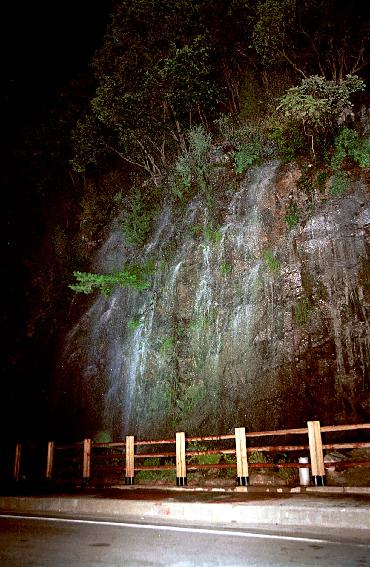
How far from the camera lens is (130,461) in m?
13.3

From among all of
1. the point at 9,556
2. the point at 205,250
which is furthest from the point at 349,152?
the point at 9,556

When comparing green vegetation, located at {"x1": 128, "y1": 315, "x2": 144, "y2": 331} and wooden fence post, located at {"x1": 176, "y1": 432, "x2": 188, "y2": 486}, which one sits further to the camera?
green vegetation, located at {"x1": 128, "y1": 315, "x2": 144, "y2": 331}

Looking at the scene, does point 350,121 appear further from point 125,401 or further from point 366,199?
point 125,401

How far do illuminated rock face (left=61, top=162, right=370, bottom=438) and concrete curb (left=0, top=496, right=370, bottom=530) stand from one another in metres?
5.15

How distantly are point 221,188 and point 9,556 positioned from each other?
52.7 ft

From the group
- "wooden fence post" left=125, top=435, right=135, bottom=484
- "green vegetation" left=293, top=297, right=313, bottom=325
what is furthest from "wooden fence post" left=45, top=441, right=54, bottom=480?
"green vegetation" left=293, top=297, right=313, bottom=325

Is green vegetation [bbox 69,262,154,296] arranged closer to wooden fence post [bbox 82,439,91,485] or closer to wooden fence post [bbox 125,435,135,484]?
wooden fence post [bbox 82,439,91,485]

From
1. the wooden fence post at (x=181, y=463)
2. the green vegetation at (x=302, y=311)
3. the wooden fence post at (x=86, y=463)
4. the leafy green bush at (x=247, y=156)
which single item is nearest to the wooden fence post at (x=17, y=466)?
the wooden fence post at (x=86, y=463)

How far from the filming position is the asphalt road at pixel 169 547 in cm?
509

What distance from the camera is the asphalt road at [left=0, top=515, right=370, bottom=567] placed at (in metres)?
5.09

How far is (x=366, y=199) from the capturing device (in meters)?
15.4

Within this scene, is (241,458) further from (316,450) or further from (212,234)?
(212,234)

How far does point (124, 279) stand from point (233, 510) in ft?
40.2

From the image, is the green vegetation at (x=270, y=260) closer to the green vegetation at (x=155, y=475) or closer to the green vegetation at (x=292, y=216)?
the green vegetation at (x=292, y=216)
